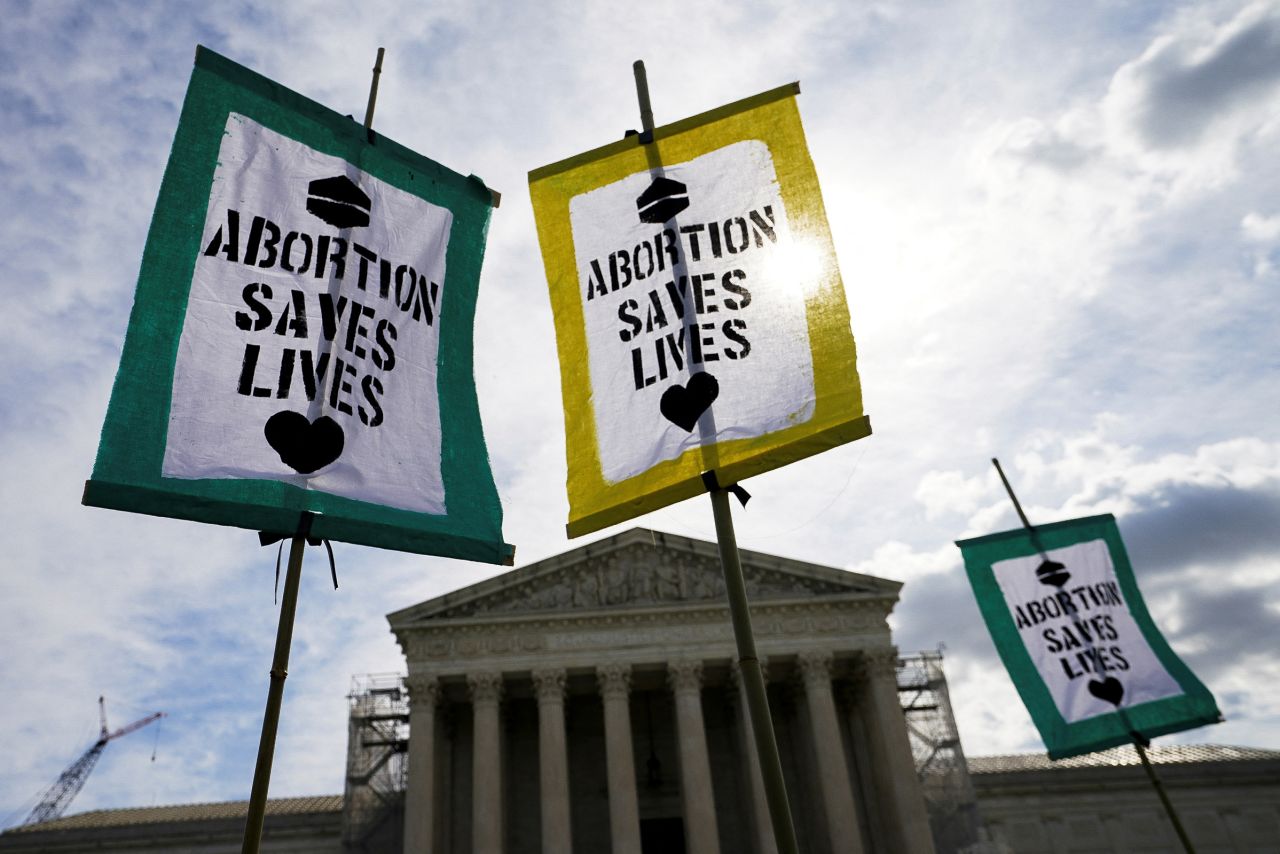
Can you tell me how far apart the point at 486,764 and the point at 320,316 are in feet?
99.3

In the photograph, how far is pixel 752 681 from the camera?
682cm

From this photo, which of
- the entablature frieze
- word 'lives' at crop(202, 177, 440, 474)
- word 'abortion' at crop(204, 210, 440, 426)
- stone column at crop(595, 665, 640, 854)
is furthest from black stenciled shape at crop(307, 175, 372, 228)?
the entablature frieze

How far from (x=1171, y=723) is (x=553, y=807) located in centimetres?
2284

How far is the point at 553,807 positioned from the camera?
34.3 meters

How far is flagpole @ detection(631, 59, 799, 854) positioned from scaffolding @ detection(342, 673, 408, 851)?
3633cm

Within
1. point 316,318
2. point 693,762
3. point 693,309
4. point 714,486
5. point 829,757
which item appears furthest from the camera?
point 829,757

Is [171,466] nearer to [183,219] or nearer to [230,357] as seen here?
[230,357]

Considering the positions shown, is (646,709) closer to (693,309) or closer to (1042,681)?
(1042,681)

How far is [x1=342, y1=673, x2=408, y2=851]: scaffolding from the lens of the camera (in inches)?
1533

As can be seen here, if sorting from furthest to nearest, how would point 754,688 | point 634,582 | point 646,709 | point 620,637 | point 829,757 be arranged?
point 646,709 → point 634,582 → point 620,637 → point 829,757 → point 754,688

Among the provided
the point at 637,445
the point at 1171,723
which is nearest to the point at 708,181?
the point at 637,445

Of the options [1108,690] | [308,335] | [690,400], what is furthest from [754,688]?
[1108,690]

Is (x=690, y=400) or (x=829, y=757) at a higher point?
(x=690, y=400)

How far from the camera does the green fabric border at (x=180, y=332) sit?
7285 mm
